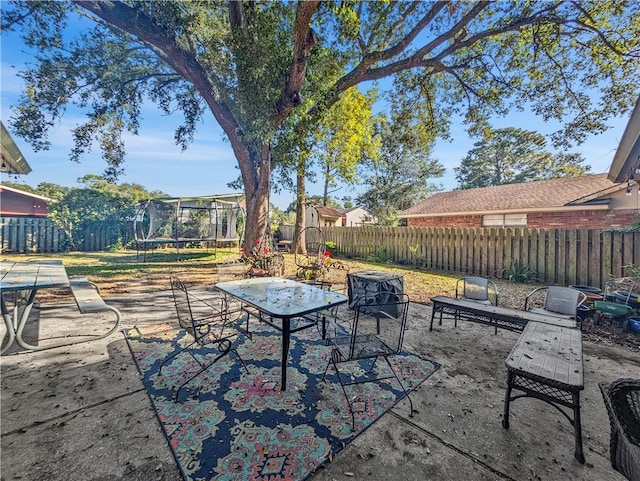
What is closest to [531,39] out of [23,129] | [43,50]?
[43,50]

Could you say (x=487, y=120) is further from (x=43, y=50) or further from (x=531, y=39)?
(x=43, y=50)

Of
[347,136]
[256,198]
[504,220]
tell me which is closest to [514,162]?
[504,220]

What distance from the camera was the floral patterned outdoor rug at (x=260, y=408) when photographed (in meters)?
1.64

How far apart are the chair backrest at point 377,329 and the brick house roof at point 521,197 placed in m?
8.92

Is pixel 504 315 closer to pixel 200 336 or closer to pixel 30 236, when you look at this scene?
pixel 200 336

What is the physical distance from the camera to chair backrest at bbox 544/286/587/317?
3.52 meters

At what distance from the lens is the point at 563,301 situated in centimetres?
363

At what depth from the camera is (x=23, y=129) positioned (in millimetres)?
6688

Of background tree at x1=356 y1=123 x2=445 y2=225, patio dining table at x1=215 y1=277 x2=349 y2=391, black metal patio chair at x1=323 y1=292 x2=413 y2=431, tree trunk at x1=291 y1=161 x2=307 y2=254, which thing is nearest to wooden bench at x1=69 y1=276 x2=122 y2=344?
patio dining table at x1=215 y1=277 x2=349 y2=391

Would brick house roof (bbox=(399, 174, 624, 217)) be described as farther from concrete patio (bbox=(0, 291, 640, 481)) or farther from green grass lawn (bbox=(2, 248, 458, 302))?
concrete patio (bbox=(0, 291, 640, 481))

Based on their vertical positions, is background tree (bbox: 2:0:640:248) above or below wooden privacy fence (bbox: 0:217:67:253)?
above

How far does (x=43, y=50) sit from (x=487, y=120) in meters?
11.9

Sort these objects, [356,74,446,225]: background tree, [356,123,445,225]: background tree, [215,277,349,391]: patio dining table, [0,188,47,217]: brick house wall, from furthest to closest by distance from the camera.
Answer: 1. [356,123,445,225]: background tree
2. [356,74,446,225]: background tree
3. [0,188,47,217]: brick house wall
4. [215,277,349,391]: patio dining table

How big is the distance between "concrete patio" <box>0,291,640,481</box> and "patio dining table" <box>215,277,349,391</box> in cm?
100
